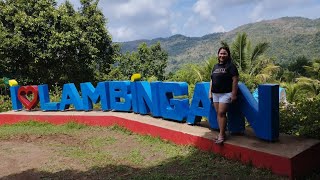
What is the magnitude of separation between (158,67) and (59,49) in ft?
57.7

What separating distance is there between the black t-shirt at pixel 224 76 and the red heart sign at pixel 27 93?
7882 millimetres

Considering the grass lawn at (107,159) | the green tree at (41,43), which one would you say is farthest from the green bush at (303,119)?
the green tree at (41,43)

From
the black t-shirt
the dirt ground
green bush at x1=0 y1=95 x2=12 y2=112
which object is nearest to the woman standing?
the black t-shirt

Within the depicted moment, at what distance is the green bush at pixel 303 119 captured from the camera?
582cm

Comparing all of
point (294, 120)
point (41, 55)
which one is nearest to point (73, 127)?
point (294, 120)

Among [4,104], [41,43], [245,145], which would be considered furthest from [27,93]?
[245,145]

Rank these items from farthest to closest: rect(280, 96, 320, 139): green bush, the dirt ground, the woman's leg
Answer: the dirt ground
the woman's leg
rect(280, 96, 320, 139): green bush

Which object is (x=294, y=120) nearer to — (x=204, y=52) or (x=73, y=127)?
(x=73, y=127)

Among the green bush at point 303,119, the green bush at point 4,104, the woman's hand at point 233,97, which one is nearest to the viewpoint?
the green bush at point 303,119

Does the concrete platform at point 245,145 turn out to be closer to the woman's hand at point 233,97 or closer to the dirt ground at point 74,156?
the dirt ground at point 74,156

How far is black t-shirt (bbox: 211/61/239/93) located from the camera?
232 inches

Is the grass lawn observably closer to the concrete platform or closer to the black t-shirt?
the concrete platform

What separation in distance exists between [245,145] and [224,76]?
3.74 feet

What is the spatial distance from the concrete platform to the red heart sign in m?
3.54
